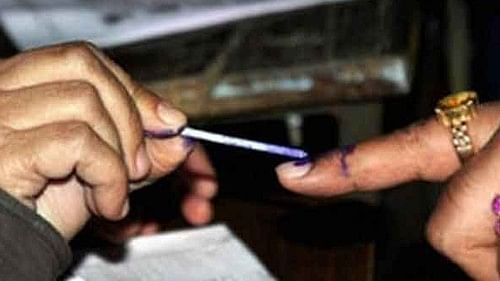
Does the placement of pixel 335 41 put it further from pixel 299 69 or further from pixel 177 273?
pixel 177 273

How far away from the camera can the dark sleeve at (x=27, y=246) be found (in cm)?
86

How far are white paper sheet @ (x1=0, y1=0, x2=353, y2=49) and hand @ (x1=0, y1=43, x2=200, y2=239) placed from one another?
0.55 m

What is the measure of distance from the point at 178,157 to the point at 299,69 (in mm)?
394

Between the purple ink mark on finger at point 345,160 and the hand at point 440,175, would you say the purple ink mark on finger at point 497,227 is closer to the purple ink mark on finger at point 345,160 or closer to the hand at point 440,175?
the hand at point 440,175

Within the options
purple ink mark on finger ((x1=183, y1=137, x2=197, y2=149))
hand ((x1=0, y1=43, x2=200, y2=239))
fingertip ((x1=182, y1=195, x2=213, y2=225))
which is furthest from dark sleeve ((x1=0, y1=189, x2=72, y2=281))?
fingertip ((x1=182, y1=195, x2=213, y2=225))

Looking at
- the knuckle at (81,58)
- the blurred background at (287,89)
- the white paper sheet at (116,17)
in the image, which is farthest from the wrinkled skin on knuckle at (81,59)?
the white paper sheet at (116,17)

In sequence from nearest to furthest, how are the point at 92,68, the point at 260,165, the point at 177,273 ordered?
the point at 92,68 < the point at 177,273 < the point at 260,165

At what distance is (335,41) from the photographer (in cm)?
140

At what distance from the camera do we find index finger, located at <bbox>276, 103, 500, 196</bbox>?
98 centimetres

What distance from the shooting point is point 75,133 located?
88cm

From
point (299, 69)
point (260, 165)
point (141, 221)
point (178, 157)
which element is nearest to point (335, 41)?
point (299, 69)

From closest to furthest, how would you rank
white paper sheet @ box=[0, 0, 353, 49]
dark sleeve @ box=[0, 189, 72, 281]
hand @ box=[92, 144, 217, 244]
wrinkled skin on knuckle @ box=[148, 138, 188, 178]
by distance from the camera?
1. dark sleeve @ box=[0, 189, 72, 281]
2. wrinkled skin on knuckle @ box=[148, 138, 188, 178]
3. hand @ box=[92, 144, 217, 244]
4. white paper sheet @ box=[0, 0, 353, 49]

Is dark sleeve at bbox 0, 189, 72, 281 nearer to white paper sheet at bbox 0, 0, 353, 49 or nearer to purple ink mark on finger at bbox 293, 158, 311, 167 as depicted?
purple ink mark on finger at bbox 293, 158, 311, 167

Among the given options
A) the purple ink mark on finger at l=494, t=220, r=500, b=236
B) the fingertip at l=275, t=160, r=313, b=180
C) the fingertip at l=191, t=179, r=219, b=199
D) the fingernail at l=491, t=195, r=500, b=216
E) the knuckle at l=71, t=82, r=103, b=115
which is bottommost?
the fingertip at l=191, t=179, r=219, b=199
